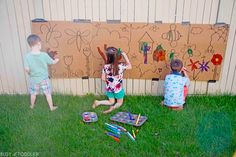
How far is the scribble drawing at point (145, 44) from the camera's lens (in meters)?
4.92

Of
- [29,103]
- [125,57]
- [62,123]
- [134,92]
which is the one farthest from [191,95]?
[29,103]

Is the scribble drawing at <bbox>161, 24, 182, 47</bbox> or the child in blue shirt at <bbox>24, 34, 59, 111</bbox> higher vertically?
the scribble drawing at <bbox>161, 24, 182, 47</bbox>

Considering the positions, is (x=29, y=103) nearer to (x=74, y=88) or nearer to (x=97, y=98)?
(x=74, y=88)

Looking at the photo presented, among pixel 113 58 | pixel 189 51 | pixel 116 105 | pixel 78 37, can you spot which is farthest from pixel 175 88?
pixel 78 37

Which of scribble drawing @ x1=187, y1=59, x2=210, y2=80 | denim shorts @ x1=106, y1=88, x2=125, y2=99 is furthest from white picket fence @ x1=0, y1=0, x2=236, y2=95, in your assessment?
denim shorts @ x1=106, y1=88, x2=125, y2=99

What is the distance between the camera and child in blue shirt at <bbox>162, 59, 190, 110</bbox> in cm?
479

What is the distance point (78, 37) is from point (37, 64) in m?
0.85

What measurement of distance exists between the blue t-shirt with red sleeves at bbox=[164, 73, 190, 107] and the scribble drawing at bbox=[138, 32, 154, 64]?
1.91 feet

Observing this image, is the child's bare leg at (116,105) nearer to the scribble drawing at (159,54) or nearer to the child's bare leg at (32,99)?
the scribble drawing at (159,54)

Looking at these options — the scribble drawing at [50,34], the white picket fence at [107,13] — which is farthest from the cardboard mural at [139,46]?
the white picket fence at [107,13]

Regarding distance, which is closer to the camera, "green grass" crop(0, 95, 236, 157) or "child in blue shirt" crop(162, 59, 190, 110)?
"green grass" crop(0, 95, 236, 157)

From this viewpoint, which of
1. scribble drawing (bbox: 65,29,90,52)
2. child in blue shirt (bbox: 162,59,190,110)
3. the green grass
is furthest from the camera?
scribble drawing (bbox: 65,29,90,52)

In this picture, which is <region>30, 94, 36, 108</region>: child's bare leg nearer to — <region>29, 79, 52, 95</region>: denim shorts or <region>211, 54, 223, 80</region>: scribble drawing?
<region>29, 79, 52, 95</region>: denim shorts

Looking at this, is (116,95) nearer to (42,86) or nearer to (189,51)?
(42,86)
